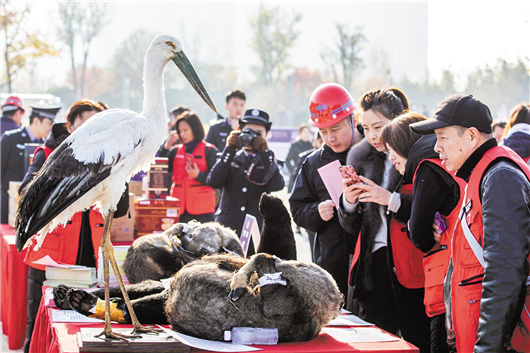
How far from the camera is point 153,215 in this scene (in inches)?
220

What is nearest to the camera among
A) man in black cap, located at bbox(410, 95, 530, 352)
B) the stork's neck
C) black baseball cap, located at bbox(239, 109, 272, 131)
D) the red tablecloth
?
man in black cap, located at bbox(410, 95, 530, 352)

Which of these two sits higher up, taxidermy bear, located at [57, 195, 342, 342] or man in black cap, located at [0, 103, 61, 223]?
man in black cap, located at [0, 103, 61, 223]

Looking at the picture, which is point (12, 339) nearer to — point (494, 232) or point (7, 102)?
point (494, 232)

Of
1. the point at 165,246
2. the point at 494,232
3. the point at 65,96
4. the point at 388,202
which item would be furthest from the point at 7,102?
the point at 65,96

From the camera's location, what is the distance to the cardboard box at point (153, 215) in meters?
5.57

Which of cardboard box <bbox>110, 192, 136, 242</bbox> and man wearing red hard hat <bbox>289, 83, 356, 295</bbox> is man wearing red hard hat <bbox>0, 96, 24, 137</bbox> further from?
man wearing red hard hat <bbox>289, 83, 356, 295</bbox>

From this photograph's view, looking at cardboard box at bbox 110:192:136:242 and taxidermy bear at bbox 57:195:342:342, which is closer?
taxidermy bear at bbox 57:195:342:342

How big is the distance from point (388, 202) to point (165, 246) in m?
1.40

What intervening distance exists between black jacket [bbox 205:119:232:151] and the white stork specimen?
587cm

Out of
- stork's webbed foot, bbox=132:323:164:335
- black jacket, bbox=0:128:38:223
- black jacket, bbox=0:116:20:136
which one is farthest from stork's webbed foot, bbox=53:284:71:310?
black jacket, bbox=0:116:20:136

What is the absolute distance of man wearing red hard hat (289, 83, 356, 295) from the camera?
4215 millimetres

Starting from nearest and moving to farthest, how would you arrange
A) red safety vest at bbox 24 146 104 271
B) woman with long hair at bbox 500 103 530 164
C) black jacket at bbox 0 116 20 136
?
red safety vest at bbox 24 146 104 271 → woman with long hair at bbox 500 103 530 164 → black jacket at bbox 0 116 20 136

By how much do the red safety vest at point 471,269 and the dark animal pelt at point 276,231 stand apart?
1250mm

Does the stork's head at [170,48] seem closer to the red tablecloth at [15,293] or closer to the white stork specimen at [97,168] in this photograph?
the white stork specimen at [97,168]
